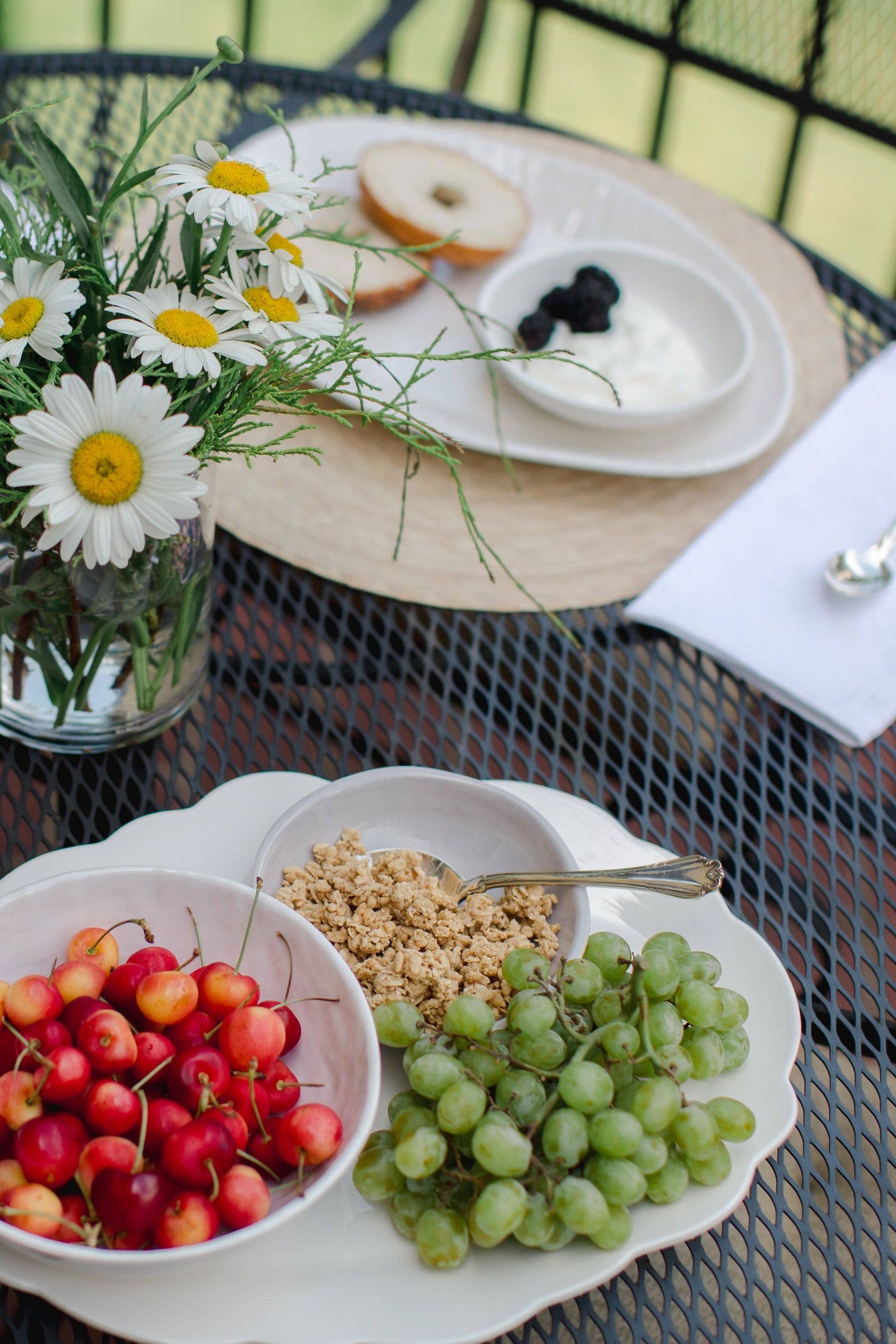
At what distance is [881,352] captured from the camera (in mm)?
1116

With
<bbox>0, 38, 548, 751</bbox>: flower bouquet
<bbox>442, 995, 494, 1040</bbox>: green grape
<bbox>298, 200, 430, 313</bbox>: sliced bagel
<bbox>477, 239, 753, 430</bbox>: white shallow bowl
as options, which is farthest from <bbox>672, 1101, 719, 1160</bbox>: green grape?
<bbox>298, 200, 430, 313</bbox>: sliced bagel

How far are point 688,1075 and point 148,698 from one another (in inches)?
15.9

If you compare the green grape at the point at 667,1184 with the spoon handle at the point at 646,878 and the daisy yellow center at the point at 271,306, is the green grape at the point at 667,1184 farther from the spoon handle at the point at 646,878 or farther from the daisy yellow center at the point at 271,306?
the daisy yellow center at the point at 271,306

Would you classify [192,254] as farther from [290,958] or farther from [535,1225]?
[535,1225]

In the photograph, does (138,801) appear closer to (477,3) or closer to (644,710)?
(644,710)

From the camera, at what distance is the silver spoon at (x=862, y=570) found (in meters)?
0.91

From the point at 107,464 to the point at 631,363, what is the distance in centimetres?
67

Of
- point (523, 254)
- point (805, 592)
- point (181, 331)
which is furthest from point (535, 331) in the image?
point (181, 331)

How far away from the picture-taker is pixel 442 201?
1182 millimetres

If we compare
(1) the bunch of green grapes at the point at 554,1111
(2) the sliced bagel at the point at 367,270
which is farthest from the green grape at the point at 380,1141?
(2) the sliced bagel at the point at 367,270

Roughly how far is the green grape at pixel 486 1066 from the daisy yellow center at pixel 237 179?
44 centimetres

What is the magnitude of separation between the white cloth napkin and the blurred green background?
2095mm

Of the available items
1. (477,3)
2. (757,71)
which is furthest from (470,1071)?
(477,3)

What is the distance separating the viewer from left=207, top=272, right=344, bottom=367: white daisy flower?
0.56 m
